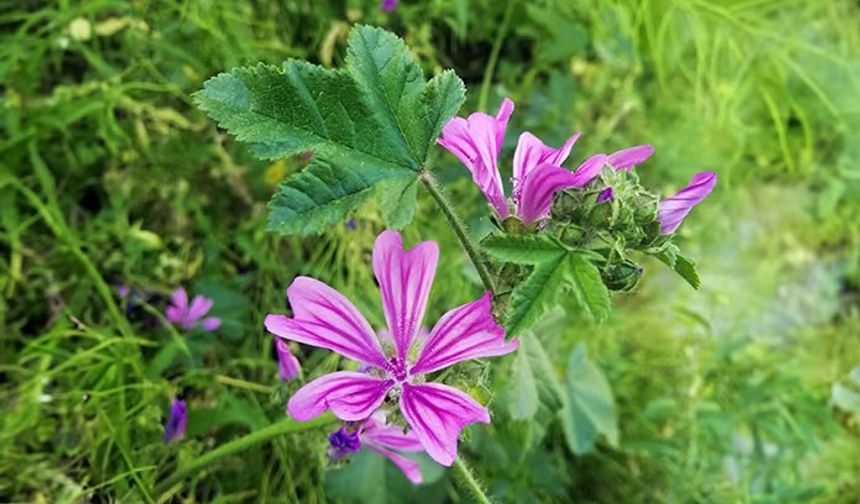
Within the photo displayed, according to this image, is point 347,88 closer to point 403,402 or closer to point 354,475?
point 403,402

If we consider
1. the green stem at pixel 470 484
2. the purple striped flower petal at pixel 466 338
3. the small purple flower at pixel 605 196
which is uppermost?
the small purple flower at pixel 605 196

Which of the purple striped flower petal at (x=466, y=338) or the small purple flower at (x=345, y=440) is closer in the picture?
the purple striped flower petal at (x=466, y=338)

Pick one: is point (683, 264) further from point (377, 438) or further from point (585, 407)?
point (585, 407)

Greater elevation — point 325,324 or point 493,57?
point 325,324

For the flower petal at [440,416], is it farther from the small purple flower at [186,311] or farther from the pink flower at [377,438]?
the small purple flower at [186,311]

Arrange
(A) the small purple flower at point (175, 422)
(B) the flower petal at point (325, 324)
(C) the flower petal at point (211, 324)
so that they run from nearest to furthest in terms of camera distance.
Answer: (B) the flower petal at point (325, 324) → (A) the small purple flower at point (175, 422) → (C) the flower petal at point (211, 324)

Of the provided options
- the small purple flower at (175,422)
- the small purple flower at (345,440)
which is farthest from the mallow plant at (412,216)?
the small purple flower at (175,422)

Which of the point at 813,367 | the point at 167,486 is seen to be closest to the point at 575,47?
the point at 813,367

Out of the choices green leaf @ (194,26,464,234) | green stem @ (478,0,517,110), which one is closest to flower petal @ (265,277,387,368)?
green leaf @ (194,26,464,234)

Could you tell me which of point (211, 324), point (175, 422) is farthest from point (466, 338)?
point (211, 324)
